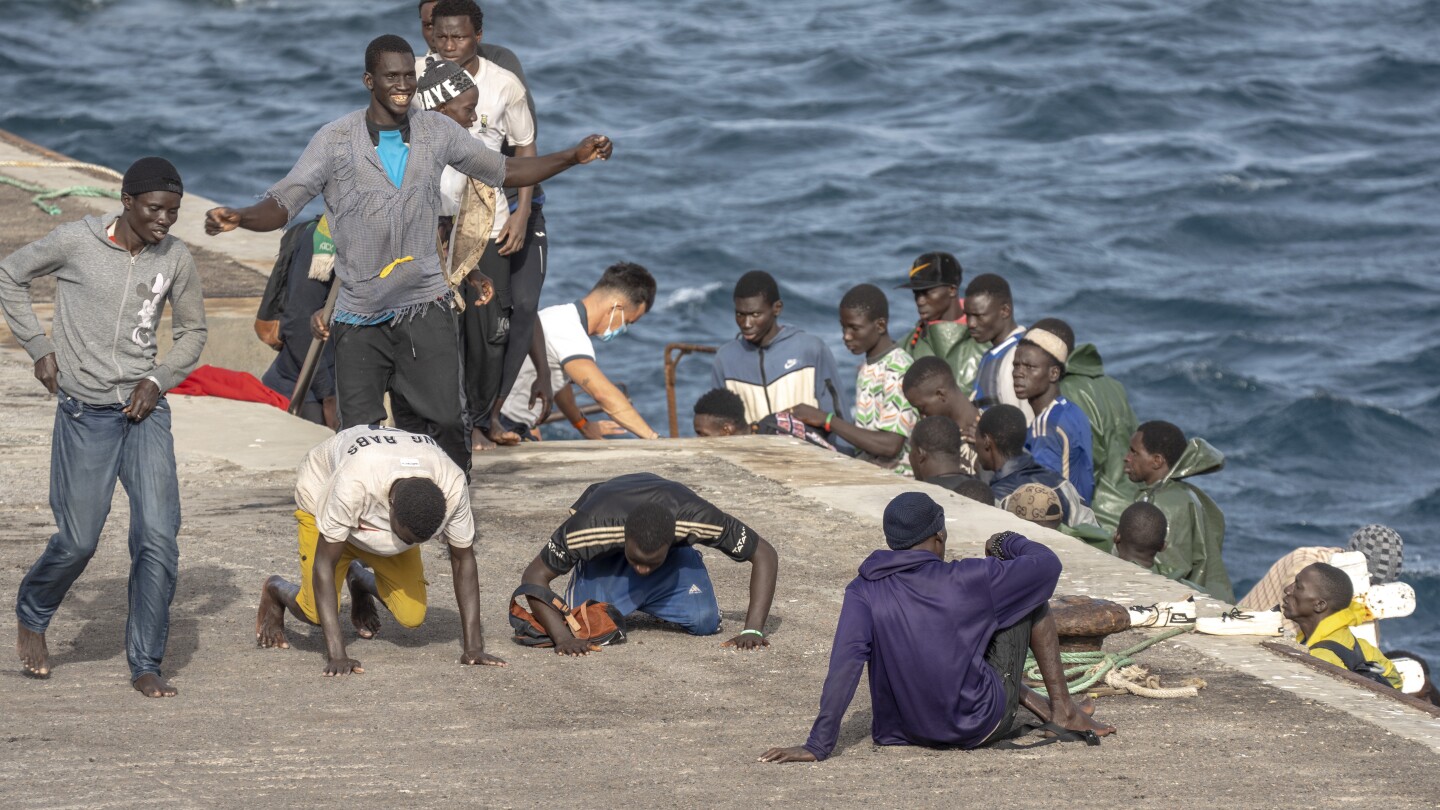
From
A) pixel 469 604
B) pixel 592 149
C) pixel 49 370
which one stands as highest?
pixel 592 149

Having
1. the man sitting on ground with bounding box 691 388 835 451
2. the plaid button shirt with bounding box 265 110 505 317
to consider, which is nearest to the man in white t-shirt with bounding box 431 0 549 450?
the plaid button shirt with bounding box 265 110 505 317

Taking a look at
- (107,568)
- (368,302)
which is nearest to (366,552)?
(368,302)

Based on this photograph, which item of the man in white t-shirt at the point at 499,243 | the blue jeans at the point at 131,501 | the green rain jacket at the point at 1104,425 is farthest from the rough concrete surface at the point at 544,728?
the green rain jacket at the point at 1104,425

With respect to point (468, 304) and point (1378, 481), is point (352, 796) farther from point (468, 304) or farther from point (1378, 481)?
point (1378, 481)

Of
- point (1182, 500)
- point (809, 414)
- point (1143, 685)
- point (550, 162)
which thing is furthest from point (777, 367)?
point (1143, 685)

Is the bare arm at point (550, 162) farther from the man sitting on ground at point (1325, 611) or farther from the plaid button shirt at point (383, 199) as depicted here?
the man sitting on ground at point (1325, 611)

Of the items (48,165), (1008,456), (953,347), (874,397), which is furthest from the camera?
(48,165)

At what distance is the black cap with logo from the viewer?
1226cm

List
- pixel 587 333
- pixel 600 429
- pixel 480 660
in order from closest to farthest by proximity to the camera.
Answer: pixel 480 660 → pixel 587 333 → pixel 600 429

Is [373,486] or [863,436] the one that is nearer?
[373,486]

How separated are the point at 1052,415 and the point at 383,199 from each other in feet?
14.1

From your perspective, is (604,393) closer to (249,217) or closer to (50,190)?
(249,217)

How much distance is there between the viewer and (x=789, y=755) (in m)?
6.47

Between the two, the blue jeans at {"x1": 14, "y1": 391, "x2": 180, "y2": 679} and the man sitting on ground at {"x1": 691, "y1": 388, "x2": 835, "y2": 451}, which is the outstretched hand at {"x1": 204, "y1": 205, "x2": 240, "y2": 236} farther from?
the man sitting on ground at {"x1": 691, "y1": 388, "x2": 835, "y2": 451}
